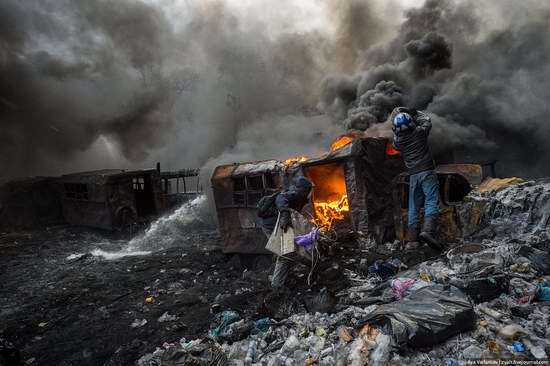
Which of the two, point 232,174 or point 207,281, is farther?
point 232,174

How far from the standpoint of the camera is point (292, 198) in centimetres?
479

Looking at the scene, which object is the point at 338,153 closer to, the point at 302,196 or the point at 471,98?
the point at 302,196

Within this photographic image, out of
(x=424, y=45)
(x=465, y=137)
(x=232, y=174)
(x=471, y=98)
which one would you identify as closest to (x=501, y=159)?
(x=465, y=137)

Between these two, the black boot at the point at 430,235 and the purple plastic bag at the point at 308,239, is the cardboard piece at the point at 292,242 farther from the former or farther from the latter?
the black boot at the point at 430,235

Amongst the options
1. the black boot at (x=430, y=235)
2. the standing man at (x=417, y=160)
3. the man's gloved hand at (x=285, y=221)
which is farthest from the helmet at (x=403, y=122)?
the man's gloved hand at (x=285, y=221)

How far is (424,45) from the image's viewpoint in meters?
14.5

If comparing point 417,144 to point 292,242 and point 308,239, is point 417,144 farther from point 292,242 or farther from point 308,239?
point 292,242

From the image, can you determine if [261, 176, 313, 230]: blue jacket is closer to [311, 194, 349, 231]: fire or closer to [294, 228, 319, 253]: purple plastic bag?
[294, 228, 319, 253]: purple plastic bag

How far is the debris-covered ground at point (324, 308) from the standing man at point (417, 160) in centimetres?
68

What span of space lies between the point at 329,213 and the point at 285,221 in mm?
2249

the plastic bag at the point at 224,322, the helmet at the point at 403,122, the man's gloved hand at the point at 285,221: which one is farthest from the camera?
the helmet at the point at 403,122

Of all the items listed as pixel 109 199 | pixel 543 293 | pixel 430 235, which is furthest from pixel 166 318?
pixel 109 199

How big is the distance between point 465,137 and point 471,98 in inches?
78.9

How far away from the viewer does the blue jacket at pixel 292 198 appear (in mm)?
4605
